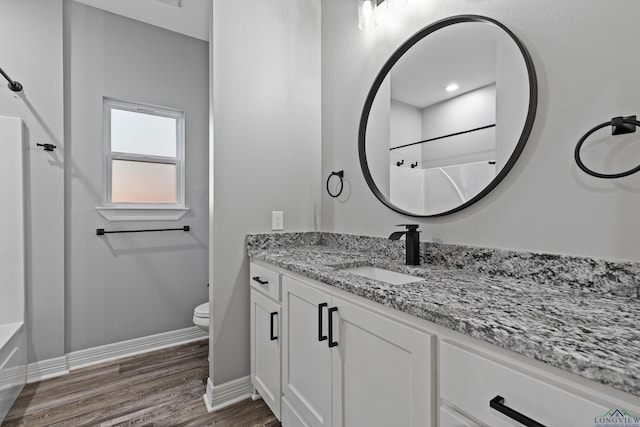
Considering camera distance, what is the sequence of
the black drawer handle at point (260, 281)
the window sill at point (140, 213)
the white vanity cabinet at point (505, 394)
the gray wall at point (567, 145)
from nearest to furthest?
1. the white vanity cabinet at point (505, 394)
2. the gray wall at point (567, 145)
3. the black drawer handle at point (260, 281)
4. the window sill at point (140, 213)

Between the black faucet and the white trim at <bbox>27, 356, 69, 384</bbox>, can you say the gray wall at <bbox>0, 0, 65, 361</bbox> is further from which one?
the black faucet

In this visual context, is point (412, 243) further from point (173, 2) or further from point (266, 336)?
point (173, 2)

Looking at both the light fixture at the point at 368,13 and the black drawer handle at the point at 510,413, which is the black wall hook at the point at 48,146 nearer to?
the light fixture at the point at 368,13

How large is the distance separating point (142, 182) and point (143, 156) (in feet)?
0.72

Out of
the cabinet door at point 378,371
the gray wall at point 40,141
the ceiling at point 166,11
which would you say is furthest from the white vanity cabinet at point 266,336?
the ceiling at point 166,11

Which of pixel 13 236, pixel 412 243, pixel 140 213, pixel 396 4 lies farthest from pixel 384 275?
pixel 13 236

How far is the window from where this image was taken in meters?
2.46

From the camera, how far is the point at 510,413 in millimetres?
581

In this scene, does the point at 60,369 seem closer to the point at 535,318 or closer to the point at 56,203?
the point at 56,203

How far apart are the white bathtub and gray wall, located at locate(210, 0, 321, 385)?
1299mm

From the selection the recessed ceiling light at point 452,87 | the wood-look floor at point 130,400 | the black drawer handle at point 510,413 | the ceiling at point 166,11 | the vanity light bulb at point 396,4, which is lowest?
the wood-look floor at point 130,400

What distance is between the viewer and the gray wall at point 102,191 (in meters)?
→ 2.24

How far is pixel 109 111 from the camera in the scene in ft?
7.94

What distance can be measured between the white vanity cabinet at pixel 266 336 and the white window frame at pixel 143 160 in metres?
1.23
